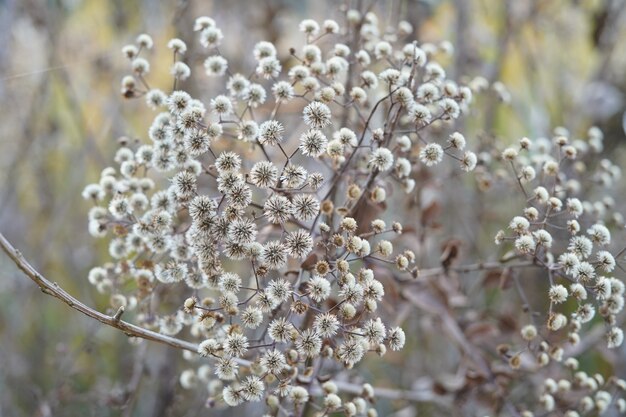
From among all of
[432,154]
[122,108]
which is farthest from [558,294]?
[122,108]

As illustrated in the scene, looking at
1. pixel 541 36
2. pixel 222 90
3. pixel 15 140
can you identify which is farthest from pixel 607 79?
pixel 15 140

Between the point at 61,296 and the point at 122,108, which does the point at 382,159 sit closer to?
the point at 61,296

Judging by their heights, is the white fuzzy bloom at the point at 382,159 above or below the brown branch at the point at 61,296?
above

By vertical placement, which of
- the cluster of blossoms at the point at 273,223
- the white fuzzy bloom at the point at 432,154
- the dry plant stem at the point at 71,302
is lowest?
the dry plant stem at the point at 71,302

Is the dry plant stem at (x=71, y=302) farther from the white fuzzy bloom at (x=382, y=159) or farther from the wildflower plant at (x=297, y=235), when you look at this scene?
the white fuzzy bloom at (x=382, y=159)

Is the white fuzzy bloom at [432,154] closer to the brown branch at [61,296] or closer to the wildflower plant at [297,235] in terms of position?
the wildflower plant at [297,235]

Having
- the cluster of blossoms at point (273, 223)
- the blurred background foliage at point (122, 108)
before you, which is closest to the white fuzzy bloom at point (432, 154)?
the cluster of blossoms at point (273, 223)

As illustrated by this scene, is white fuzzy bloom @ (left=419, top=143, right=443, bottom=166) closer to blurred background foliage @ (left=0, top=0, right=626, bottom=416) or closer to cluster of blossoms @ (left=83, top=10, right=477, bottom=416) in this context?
cluster of blossoms @ (left=83, top=10, right=477, bottom=416)

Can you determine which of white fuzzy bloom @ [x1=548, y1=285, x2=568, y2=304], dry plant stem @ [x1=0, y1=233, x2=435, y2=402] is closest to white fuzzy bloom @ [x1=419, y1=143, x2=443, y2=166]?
white fuzzy bloom @ [x1=548, y1=285, x2=568, y2=304]

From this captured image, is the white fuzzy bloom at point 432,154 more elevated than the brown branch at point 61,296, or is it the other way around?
the white fuzzy bloom at point 432,154

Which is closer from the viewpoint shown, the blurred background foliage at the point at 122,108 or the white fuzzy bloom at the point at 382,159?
the white fuzzy bloom at the point at 382,159

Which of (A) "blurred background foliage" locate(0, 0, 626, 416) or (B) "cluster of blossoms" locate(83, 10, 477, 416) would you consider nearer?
(B) "cluster of blossoms" locate(83, 10, 477, 416)
